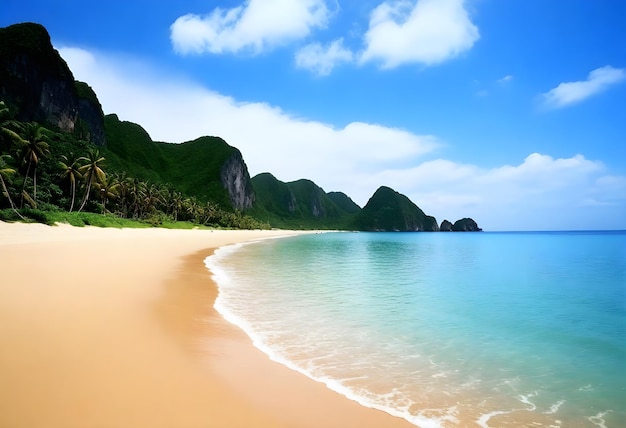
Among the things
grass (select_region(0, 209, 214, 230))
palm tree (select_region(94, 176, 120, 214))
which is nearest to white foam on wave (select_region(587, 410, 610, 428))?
grass (select_region(0, 209, 214, 230))

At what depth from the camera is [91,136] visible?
484 ft

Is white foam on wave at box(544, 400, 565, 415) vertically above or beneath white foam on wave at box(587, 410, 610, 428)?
beneath

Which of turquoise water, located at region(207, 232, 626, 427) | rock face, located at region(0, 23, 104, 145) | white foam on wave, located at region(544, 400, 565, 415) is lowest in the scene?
turquoise water, located at region(207, 232, 626, 427)

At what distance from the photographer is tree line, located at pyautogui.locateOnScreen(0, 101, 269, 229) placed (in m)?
49.4

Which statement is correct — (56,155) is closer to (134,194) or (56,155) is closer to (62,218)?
(134,194)

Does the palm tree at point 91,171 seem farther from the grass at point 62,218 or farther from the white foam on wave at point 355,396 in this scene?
the white foam on wave at point 355,396

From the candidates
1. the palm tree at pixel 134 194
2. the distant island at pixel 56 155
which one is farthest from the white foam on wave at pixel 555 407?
the palm tree at pixel 134 194

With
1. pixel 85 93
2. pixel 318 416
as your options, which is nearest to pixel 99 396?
pixel 318 416

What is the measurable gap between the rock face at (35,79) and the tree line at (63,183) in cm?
1486

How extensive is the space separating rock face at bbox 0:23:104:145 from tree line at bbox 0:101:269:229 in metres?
14.9

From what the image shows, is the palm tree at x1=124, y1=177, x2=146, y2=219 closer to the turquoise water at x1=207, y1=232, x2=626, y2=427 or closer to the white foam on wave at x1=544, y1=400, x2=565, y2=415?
the turquoise water at x1=207, y1=232, x2=626, y2=427

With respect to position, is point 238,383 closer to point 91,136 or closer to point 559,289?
point 559,289

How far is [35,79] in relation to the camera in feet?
374

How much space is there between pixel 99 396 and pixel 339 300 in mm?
9658
